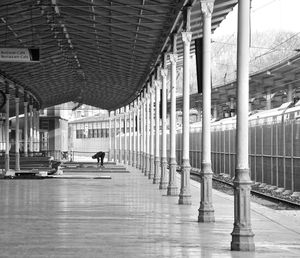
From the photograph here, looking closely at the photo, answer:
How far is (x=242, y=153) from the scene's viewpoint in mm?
11305

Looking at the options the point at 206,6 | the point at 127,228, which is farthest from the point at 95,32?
the point at 127,228

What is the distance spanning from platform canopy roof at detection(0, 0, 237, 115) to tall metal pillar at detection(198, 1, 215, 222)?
3793mm

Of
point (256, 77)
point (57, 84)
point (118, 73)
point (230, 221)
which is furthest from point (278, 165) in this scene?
point (57, 84)

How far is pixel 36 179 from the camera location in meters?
34.8

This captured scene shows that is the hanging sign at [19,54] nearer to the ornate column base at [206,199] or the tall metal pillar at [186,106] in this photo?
the tall metal pillar at [186,106]

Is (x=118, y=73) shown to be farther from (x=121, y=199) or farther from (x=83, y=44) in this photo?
(x=121, y=199)

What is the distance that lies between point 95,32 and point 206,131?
42.6ft

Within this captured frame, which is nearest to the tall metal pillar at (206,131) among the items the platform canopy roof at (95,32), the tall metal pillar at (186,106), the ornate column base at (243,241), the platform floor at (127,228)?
the platform floor at (127,228)

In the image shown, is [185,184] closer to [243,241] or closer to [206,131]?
[206,131]

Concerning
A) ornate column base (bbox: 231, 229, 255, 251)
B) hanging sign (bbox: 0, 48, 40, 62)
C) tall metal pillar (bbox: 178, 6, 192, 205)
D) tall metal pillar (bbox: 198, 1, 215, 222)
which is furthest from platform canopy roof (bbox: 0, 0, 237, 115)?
ornate column base (bbox: 231, 229, 255, 251)

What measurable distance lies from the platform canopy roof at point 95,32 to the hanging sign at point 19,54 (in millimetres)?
1205

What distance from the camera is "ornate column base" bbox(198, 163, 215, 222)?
15375 millimetres

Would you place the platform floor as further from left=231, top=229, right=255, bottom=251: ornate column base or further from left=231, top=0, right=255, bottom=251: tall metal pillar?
left=231, top=0, right=255, bottom=251: tall metal pillar

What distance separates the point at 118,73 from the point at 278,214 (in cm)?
2421
